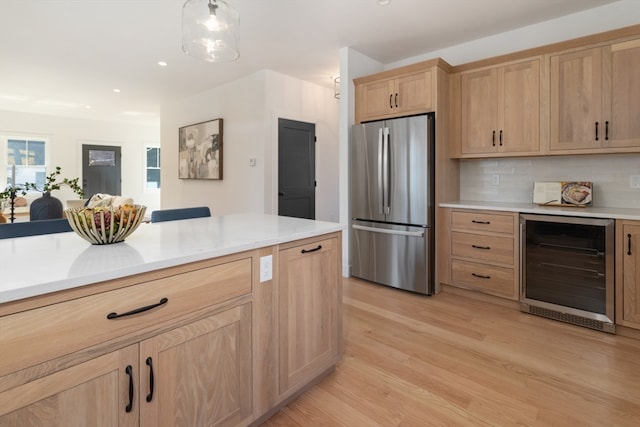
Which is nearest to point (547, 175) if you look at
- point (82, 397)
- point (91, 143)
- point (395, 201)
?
point (395, 201)

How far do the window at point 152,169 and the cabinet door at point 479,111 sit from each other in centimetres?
860

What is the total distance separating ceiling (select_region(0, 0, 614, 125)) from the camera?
291 cm

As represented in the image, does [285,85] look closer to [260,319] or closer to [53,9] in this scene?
[53,9]

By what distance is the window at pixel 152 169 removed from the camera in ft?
30.6

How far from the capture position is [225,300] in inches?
51.2

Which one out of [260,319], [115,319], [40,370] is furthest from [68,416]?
[260,319]

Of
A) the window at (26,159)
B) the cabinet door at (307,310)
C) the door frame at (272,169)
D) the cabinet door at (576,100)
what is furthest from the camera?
the window at (26,159)

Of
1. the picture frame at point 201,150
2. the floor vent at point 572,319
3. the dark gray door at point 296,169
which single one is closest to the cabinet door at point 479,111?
the floor vent at point 572,319

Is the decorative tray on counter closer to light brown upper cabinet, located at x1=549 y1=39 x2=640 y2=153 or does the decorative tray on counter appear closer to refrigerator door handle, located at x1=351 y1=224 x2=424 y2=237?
light brown upper cabinet, located at x1=549 y1=39 x2=640 y2=153

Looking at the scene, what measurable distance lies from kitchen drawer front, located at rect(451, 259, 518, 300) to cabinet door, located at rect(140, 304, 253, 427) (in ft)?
7.98

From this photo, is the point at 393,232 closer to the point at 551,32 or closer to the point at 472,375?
the point at 472,375

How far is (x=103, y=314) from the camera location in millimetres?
968

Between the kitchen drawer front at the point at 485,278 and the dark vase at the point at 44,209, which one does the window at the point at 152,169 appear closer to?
the dark vase at the point at 44,209

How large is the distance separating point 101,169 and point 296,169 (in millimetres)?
6261
